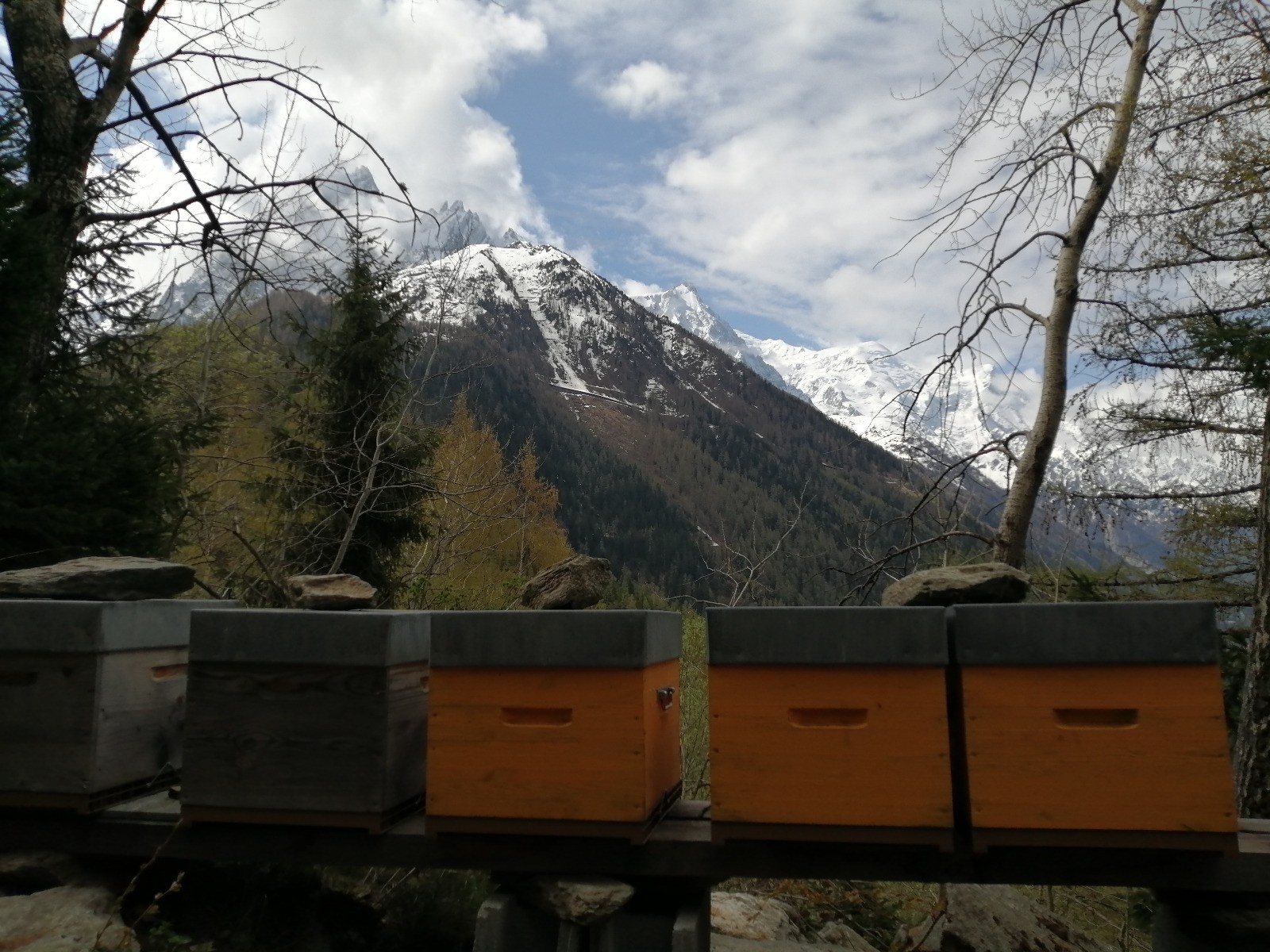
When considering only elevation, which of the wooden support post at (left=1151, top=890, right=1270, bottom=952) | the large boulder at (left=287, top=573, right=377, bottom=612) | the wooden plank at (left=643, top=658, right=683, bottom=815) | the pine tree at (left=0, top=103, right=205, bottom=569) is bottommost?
the wooden support post at (left=1151, top=890, right=1270, bottom=952)

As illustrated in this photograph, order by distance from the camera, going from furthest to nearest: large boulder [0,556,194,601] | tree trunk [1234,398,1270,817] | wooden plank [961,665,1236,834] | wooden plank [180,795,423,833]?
1. tree trunk [1234,398,1270,817]
2. large boulder [0,556,194,601]
3. wooden plank [180,795,423,833]
4. wooden plank [961,665,1236,834]

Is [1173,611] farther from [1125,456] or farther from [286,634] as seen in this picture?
[1125,456]

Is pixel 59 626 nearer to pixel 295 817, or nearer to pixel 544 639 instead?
pixel 295 817

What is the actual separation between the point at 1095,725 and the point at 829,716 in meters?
0.73

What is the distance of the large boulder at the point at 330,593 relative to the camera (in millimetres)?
3143

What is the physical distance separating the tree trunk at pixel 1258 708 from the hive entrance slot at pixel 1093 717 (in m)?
2.23

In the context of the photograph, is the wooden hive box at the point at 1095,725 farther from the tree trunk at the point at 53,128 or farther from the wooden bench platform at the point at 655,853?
the tree trunk at the point at 53,128

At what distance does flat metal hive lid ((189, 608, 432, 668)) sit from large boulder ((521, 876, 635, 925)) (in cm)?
85

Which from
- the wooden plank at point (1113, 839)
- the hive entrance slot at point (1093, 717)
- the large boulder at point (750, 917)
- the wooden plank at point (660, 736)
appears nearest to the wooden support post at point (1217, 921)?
the wooden plank at point (1113, 839)

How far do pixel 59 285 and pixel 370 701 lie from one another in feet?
15.4

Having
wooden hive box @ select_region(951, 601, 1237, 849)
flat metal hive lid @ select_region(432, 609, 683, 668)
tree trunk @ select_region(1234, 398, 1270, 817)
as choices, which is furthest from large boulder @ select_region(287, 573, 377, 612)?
tree trunk @ select_region(1234, 398, 1270, 817)

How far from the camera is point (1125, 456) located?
29.1 ft

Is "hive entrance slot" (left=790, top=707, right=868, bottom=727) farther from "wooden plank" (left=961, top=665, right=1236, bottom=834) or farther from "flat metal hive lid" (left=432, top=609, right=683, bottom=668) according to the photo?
"flat metal hive lid" (left=432, top=609, right=683, bottom=668)

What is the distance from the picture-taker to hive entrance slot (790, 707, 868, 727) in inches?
99.6
